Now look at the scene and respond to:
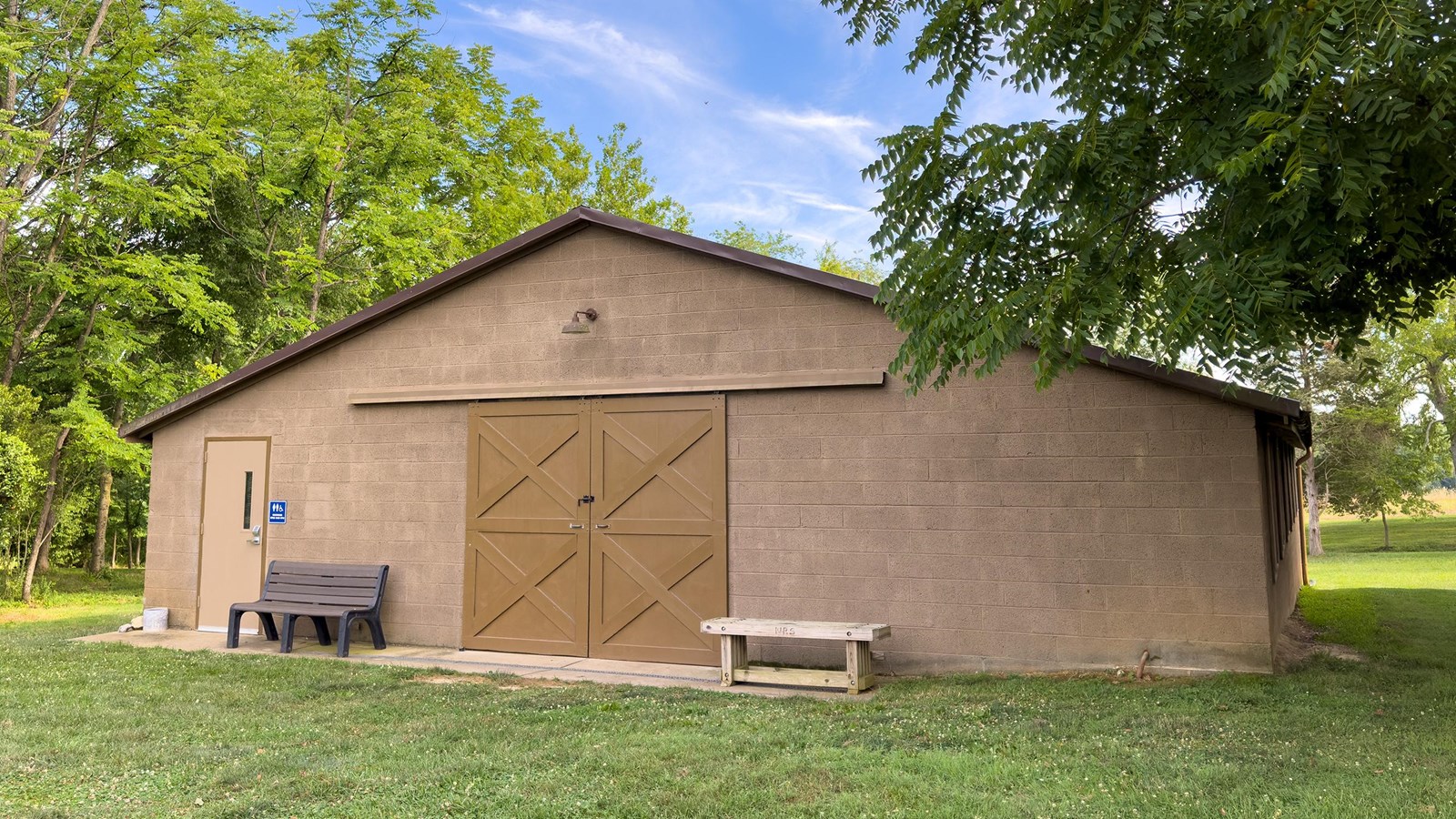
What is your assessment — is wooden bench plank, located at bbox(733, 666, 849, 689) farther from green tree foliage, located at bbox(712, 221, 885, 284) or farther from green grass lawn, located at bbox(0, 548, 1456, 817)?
green tree foliage, located at bbox(712, 221, 885, 284)

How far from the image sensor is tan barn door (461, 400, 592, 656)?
8898 mm

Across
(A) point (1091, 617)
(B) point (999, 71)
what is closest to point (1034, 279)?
(B) point (999, 71)

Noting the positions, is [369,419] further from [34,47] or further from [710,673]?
[34,47]

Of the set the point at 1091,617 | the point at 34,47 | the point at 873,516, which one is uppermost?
the point at 34,47

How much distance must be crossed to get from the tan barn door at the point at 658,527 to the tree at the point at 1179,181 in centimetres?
276

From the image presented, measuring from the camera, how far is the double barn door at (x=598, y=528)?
8.47 m

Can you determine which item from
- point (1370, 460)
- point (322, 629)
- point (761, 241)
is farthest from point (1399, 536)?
point (322, 629)

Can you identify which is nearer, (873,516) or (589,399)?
(873,516)

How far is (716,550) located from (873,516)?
4.67ft

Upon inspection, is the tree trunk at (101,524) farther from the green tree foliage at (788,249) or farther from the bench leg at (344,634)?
the green tree foliage at (788,249)

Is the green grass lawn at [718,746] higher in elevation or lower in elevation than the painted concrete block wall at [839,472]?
Answer: lower

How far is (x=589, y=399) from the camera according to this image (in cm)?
898

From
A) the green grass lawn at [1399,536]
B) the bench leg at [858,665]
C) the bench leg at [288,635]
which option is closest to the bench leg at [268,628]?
the bench leg at [288,635]

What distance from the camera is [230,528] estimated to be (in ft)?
33.6
